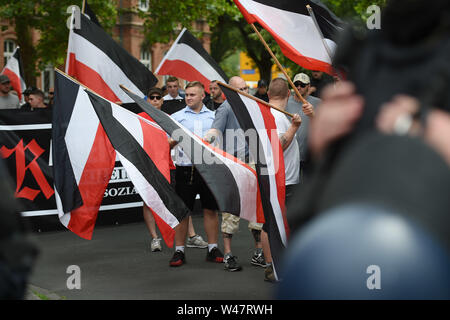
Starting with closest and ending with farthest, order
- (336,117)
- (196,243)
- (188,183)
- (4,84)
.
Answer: (336,117) → (188,183) → (196,243) → (4,84)

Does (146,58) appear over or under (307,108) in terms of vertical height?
over

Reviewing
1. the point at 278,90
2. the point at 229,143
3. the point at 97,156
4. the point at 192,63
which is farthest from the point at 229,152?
the point at 192,63

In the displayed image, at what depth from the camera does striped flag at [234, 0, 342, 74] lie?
7.20 metres

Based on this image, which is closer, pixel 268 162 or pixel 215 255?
pixel 268 162

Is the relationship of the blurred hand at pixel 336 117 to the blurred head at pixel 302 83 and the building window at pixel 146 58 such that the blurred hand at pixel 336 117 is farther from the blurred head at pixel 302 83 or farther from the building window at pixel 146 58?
the building window at pixel 146 58

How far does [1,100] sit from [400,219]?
1201 cm

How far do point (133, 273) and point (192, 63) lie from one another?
475 centimetres

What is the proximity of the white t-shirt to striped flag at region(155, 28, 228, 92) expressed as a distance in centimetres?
400

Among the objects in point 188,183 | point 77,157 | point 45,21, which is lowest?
point 188,183

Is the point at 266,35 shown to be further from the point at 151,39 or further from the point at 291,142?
the point at 291,142

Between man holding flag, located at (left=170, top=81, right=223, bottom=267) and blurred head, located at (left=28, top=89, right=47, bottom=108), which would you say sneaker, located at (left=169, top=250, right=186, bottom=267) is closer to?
man holding flag, located at (left=170, top=81, right=223, bottom=267)

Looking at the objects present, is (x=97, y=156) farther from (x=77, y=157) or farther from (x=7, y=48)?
(x=7, y=48)

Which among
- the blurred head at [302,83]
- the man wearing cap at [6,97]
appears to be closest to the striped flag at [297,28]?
the blurred head at [302,83]

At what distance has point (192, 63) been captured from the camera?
11047mm
